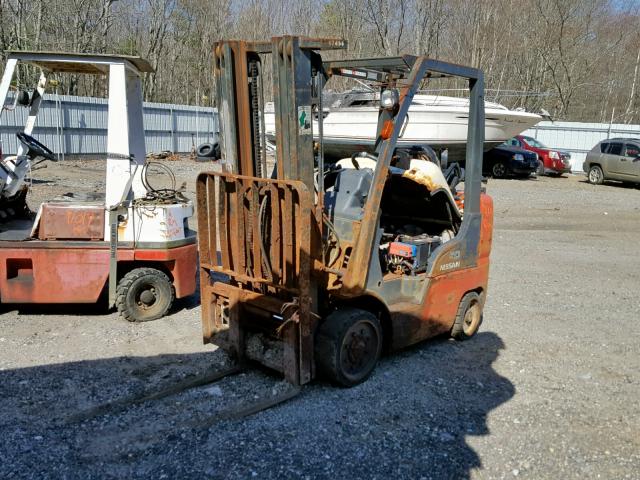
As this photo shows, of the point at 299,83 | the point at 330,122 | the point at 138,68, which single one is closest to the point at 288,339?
the point at 299,83

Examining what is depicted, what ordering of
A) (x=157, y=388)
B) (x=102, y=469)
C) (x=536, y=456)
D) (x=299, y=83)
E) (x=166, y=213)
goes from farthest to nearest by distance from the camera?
(x=166, y=213)
(x=157, y=388)
(x=299, y=83)
(x=536, y=456)
(x=102, y=469)

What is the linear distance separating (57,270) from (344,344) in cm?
316

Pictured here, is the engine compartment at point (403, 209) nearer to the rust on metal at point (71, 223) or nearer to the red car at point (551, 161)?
the rust on metal at point (71, 223)

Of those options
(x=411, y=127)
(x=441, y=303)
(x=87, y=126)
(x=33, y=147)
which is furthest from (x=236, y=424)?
(x=87, y=126)

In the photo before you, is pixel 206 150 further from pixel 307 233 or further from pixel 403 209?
pixel 307 233

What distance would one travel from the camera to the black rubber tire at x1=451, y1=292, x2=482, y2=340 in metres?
6.21

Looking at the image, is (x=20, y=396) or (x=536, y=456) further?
(x=20, y=396)

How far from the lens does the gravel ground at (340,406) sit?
156 inches

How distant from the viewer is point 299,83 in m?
4.60

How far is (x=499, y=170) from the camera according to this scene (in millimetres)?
22312

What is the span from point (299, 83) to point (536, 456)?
3.08 metres

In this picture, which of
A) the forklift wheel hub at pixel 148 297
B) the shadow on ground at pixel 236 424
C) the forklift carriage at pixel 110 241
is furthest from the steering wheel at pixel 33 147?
the shadow on ground at pixel 236 424

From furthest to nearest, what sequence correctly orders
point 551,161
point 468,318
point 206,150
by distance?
point 551,161 → point 206,150 → point 468,318

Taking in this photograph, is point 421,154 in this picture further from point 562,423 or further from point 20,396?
point 20,396
